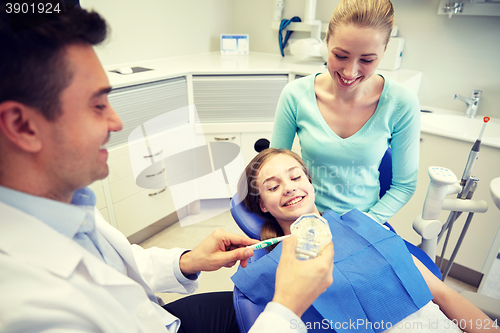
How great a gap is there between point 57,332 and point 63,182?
25 cm

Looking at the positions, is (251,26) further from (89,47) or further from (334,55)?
(89,47)

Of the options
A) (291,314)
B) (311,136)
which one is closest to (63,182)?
(291,314)

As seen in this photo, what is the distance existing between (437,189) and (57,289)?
1.25m

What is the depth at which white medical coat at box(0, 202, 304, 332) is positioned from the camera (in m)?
0.48

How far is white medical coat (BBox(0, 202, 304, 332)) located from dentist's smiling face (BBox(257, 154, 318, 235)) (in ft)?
1.96

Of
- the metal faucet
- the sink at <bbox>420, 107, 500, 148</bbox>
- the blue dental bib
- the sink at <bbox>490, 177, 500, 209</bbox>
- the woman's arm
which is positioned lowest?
the woman's arm

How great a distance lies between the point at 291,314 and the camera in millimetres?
619

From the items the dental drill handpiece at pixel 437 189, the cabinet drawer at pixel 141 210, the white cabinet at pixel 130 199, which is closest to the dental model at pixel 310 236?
the dental drill handpiece at pixel 437 189

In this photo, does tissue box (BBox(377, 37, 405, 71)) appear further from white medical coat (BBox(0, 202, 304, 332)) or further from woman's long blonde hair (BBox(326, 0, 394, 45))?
white medical coat (BBox(0, 202, 304, 332))

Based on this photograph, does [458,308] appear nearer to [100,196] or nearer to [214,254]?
[214,254]

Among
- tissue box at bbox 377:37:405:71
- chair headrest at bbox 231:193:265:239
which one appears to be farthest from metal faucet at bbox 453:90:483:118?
chair headrest at bbox 231:193:265:239

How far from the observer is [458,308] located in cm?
98

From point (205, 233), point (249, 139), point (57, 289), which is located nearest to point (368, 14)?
point (57, 289)

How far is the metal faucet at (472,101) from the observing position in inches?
77.4
